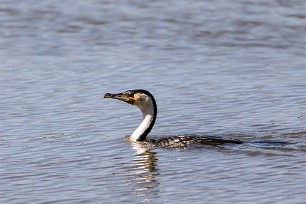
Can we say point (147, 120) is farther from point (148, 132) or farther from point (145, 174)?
point (145, 174)

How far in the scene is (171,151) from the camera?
12914mm

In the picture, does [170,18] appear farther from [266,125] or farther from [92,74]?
[266,125]

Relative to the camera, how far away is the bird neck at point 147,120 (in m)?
13.6

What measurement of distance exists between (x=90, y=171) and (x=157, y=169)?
30.9 inches

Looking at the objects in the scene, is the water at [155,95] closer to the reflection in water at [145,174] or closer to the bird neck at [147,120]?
the reflection in water at [145,174]

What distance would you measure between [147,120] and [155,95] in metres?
2.47

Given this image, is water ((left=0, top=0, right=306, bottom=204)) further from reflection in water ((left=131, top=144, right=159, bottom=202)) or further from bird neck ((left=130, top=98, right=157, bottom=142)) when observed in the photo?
bird neck ((left=130, top=98, right=157, bottom=142))

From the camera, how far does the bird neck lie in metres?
13.6

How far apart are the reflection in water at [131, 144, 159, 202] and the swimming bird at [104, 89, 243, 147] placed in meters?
0.25

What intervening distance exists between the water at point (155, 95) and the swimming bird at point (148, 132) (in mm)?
182

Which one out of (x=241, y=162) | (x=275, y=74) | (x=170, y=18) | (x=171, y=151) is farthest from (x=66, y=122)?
(x=170, y=18)

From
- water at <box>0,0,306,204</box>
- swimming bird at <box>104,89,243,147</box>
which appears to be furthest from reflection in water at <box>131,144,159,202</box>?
swimming bird at <box>104,89,243,147</box>

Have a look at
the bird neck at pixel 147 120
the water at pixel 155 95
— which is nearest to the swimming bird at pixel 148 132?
the bird neck at pixel 147 120

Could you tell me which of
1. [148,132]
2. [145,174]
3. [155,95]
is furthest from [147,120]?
[155,95]
